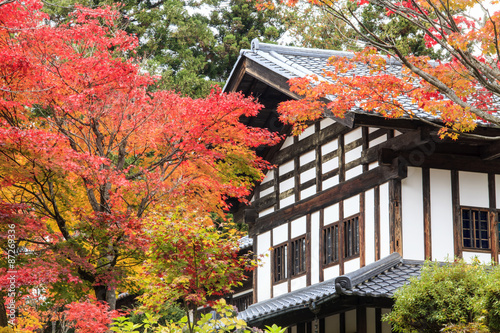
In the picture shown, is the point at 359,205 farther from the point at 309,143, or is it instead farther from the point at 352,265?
the point at 309,143

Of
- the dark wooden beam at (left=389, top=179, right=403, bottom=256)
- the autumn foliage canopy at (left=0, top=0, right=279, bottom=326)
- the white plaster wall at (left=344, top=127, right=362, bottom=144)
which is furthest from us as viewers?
the white plaster wall at (left=344, top=127, right=362, bottom=144)

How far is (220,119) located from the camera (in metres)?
15.4

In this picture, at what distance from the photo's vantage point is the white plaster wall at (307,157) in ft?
58.3

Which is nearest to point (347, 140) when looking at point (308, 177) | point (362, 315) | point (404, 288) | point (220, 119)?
point (308, 177)

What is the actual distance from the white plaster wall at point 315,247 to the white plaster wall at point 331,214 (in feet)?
1.24

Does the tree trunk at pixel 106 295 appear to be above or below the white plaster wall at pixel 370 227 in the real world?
below

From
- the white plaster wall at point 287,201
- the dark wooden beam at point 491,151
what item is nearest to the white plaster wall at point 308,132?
the white plaster wall at point 287,201

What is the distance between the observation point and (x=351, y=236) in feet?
52.4

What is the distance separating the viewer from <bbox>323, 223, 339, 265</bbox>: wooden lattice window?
16.5 meters

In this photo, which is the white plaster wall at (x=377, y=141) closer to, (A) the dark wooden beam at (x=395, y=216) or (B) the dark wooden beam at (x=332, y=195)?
(B) the dark wooden beam at (x=332, y=195)

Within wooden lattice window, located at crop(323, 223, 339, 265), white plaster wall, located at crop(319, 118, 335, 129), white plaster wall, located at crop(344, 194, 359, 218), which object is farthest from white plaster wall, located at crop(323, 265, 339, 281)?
white plaster wall, located at crop(319, 118, 335, 129)

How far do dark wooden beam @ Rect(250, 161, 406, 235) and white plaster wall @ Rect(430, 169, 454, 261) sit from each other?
2.84 ft

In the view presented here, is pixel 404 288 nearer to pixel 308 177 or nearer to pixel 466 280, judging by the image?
pixel 466 280

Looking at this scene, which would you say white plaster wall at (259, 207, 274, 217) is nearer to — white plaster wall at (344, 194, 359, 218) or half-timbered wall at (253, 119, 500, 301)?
half-timbered wall at (253, 119, 500, 301)
